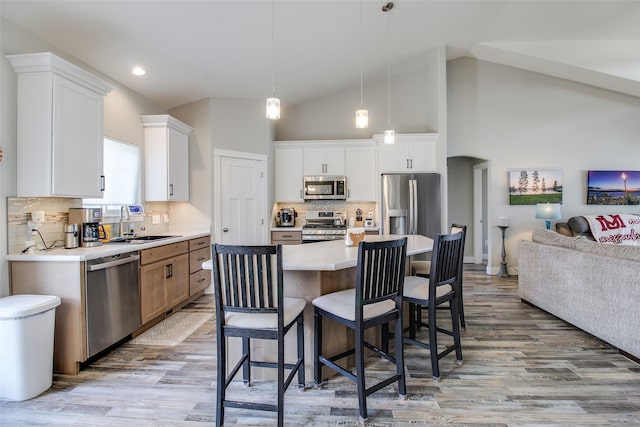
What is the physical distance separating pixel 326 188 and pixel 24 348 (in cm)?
413

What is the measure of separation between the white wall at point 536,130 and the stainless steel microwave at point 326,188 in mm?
2346

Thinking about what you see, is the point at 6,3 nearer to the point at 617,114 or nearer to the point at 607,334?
the point at 607,334

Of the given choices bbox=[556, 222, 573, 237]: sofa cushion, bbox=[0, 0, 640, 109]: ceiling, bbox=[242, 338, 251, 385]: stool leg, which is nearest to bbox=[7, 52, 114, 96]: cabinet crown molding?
bbox=[0, 0, 640, 109]: ceiling

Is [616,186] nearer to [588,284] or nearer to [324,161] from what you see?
[588,284]

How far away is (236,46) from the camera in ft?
11.7

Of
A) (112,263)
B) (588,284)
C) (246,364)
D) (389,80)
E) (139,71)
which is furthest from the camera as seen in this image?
(389,80)

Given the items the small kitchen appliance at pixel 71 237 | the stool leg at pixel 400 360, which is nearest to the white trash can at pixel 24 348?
the small kitchen appliance at pixel 71 237

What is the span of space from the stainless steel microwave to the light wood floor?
3.04 metres

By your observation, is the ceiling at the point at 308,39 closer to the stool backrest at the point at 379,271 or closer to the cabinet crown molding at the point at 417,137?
the cabinet crown molding at the point at 417,137

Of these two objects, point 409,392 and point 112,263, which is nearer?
point 409,392

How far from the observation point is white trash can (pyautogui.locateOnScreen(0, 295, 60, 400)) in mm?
2029

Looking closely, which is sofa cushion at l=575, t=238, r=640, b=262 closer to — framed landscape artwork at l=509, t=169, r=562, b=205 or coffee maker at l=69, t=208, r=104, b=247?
framed landscape artwork at l=509, t=169, r=562, b=205

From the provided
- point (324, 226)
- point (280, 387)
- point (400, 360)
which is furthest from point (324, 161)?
point (280, 387)

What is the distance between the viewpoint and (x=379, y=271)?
1883 millimetres
